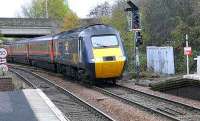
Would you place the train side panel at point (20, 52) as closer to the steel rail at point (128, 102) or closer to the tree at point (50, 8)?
the steel rail at point (128, 102)

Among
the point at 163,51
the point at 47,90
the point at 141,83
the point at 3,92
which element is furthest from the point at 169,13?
the point at 3,92

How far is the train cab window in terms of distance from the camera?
24.8m

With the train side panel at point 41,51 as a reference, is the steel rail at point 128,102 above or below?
below

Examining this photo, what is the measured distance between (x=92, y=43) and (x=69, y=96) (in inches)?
163

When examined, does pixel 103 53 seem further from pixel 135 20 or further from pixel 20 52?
pixel 20 52

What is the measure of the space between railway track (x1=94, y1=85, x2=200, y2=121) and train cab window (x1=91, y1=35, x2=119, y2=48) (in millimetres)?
2097

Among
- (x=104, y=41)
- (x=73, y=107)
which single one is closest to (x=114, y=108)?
(x=73, y=107)

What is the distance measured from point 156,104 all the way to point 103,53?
6932mm

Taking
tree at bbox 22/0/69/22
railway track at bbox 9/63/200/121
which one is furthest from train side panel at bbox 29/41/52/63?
tree at bbox 22/0/69/22

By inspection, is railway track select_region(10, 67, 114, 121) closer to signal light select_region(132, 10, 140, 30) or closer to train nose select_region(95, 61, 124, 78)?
train nose select_region(95, 61, 124, 78)

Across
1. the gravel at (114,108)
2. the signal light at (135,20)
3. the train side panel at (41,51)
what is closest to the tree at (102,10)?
the train side panel at (41,51)

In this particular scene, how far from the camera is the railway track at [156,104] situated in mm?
15078

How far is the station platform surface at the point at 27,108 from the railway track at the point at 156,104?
9.72 ft

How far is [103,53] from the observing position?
964 inches
